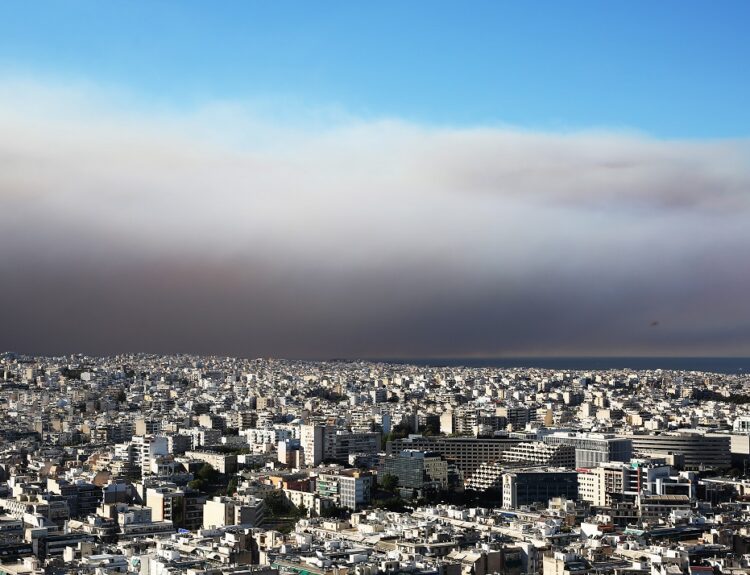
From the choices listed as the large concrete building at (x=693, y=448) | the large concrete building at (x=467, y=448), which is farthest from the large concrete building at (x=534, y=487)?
the large concrete building at (x=693, y=448)

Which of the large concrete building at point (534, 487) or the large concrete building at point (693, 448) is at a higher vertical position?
the large concrete building at point (693, 448)

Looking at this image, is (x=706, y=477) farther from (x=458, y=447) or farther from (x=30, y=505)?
(x=30, y=505)

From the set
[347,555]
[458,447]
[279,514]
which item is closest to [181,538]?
[347,555]

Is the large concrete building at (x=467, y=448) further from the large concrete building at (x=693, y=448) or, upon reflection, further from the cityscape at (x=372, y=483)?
the large concrete building at (x=693, y=448)

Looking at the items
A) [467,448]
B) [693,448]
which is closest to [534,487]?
[467,448]

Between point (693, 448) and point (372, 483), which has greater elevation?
point (693, 448)

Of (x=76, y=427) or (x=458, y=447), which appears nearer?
(x=458, y=447)

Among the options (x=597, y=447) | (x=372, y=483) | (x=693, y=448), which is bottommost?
(x=372, y=483)

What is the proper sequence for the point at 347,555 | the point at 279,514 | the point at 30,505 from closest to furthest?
1. the point at 347,555
2. the point at 30,505
3. the point at 279,514

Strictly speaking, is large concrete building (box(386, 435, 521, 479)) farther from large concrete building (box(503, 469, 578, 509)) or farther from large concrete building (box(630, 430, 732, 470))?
large concrete building (box(503, 469, 578, 509))

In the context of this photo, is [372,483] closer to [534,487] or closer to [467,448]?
[534,487]

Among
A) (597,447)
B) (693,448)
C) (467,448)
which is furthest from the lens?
(693,448)
